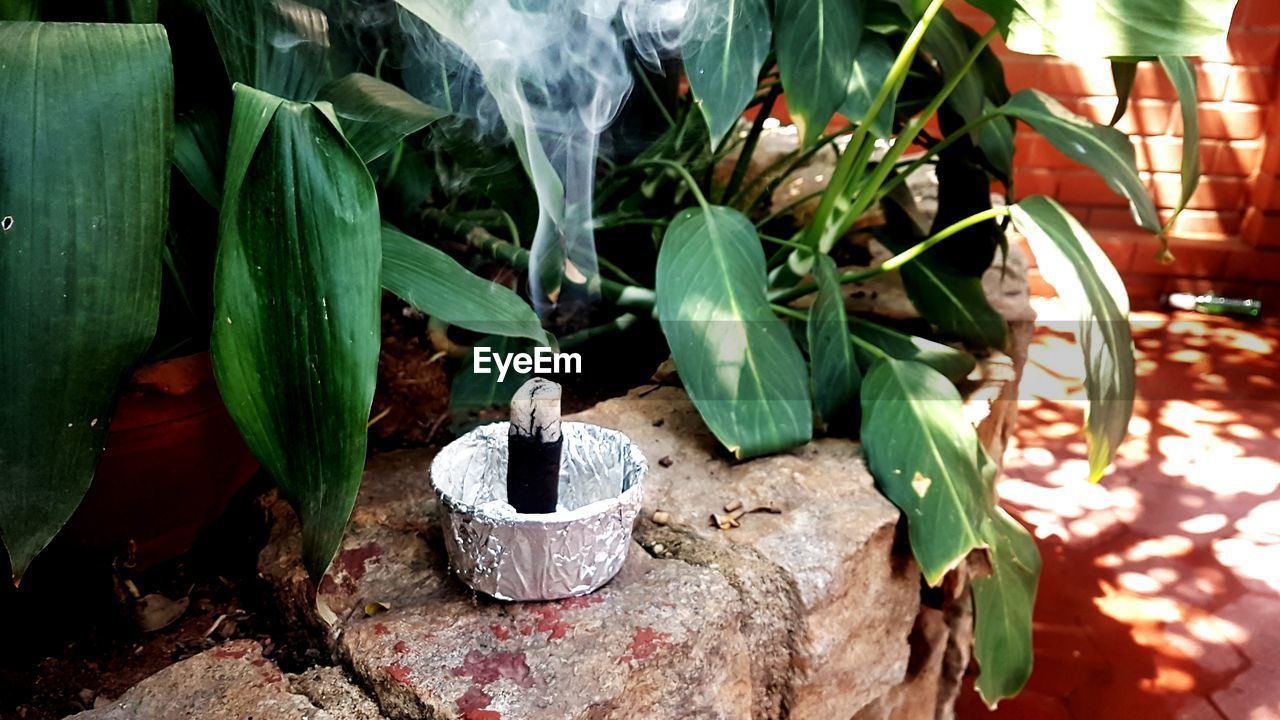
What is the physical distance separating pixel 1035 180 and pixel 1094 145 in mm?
1632

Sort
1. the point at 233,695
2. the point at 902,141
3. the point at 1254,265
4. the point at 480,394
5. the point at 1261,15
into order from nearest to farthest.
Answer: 1. the point at 233,695
2. the point at 480,394
3. the point at 902,141
4. the point at 1261,15
5. the point at 1254,265

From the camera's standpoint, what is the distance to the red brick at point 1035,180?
2797 mm

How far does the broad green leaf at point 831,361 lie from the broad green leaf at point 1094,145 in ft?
1.32

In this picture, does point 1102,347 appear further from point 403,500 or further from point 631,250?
point 403,500

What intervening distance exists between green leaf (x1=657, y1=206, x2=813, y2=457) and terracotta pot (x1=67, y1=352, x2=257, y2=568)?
0.49 meters

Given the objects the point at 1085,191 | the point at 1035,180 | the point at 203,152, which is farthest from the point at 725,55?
the point at 1085,191

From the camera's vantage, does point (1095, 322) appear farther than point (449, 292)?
Yes

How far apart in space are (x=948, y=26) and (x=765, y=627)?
0.96 metres

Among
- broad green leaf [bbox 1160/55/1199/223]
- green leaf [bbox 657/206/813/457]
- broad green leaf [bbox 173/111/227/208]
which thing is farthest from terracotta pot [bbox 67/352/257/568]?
broad green leaf [bbox 1160/55/1199/223]

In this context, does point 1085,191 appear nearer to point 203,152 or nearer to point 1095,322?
point 1095,322

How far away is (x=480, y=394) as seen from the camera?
45.1 inches

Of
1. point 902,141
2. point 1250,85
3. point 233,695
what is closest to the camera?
point 233,695

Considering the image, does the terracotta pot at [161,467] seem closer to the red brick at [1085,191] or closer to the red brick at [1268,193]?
the red brick at [1085,191]

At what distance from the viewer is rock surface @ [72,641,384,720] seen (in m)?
0.72
